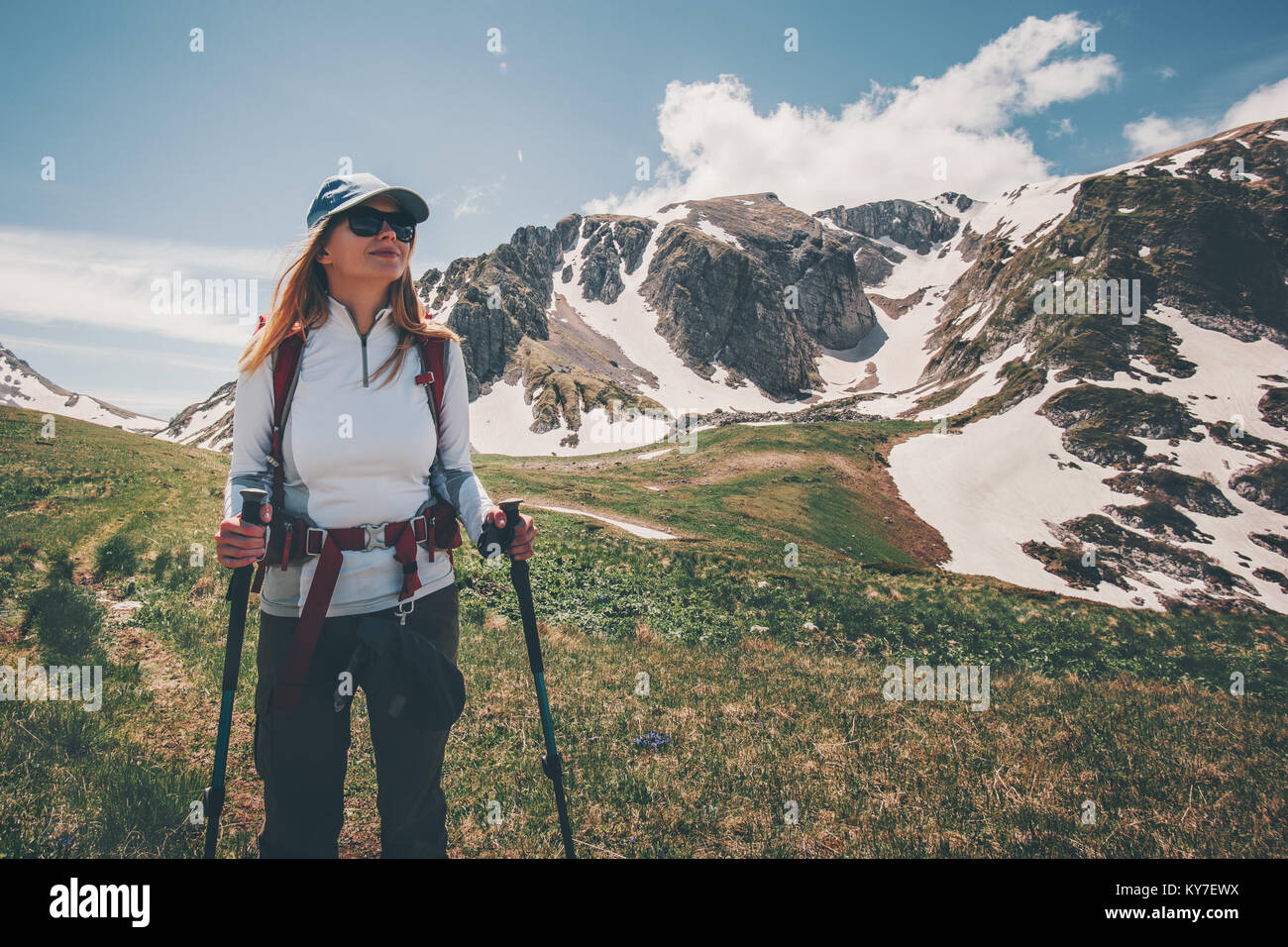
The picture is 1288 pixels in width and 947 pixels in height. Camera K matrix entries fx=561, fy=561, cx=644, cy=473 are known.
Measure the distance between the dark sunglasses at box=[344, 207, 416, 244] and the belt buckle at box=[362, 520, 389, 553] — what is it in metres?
2.00

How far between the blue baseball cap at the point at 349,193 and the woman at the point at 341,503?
0.5 inches

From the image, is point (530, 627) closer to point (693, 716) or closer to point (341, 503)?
point (341, 503)

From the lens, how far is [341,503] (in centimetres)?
367

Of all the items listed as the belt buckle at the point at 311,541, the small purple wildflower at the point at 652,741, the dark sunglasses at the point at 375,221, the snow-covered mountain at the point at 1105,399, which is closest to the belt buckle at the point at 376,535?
the belt buckle at the point at 311,541

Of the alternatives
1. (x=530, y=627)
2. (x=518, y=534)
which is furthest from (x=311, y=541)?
(x=530, y=627)

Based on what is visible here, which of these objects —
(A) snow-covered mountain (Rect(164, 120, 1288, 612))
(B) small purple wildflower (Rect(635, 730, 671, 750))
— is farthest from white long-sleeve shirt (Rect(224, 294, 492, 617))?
(A) snow-covered mountain (Rect(164, 120, 1288, 612))

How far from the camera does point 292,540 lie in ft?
11.7

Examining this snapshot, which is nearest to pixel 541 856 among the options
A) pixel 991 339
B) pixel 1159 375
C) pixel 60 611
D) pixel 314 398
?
pixel 314 398

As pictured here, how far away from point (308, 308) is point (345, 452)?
108 centimetres

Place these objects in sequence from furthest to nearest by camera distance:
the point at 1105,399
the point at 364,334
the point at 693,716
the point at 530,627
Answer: the point at 1105,399 < the point at 693,716 < the point at 530,627 < the point at 364,334

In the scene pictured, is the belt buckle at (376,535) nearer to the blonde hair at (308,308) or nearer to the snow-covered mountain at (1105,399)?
the blonde hair at (308,308)

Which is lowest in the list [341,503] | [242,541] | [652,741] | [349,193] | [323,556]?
[652,741]

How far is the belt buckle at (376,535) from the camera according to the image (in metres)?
3.70

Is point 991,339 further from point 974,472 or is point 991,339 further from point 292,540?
point 292,540
